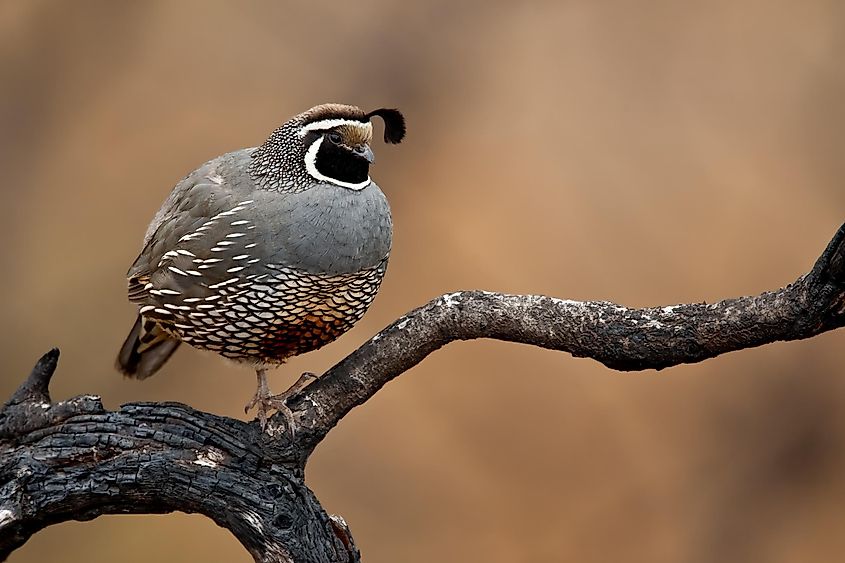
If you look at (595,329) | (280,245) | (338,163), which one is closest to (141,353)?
(280,245)

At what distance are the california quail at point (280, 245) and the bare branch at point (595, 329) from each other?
12cm

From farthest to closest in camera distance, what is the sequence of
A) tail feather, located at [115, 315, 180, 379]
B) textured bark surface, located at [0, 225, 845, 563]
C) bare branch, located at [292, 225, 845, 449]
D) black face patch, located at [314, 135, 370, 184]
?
1. tail feather, located at [115, 315, 180, 379]
2. black face patch, located at [314, 135, 370, 184]
3. textured bark surface, located at [0, 225, 845, 563]
4. bare branch, located at [292, 225, 845, 449]

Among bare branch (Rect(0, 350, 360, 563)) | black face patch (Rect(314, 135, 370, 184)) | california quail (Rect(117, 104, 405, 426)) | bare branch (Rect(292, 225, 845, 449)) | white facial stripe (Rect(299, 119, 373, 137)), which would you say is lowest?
bare branch (Rect(0, 350, 360, 563))

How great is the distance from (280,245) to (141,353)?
0.82 metres

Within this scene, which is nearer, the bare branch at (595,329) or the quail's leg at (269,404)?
the bare branch at (595,329)

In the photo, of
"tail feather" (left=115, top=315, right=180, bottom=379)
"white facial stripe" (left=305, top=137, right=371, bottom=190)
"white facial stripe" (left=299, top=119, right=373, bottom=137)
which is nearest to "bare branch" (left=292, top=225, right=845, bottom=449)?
"white facial stripe" (left=305, top=137, right=371, bottom=190)

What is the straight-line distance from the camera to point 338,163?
247 centimetres

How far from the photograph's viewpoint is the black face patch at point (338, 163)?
8.05ft

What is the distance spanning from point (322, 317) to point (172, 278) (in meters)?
0.41

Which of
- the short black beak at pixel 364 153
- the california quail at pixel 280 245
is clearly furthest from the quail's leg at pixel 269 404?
the short black beak at pixel 364 153

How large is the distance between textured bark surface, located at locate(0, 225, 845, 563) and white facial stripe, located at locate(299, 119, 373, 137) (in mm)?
457

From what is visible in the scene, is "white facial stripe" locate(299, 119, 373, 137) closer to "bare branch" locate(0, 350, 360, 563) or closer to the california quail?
the california quail

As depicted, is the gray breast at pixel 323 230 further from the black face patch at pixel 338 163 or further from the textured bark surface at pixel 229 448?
the textured bark surface at pixel 229 448

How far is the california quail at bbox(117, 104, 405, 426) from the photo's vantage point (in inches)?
94.0
